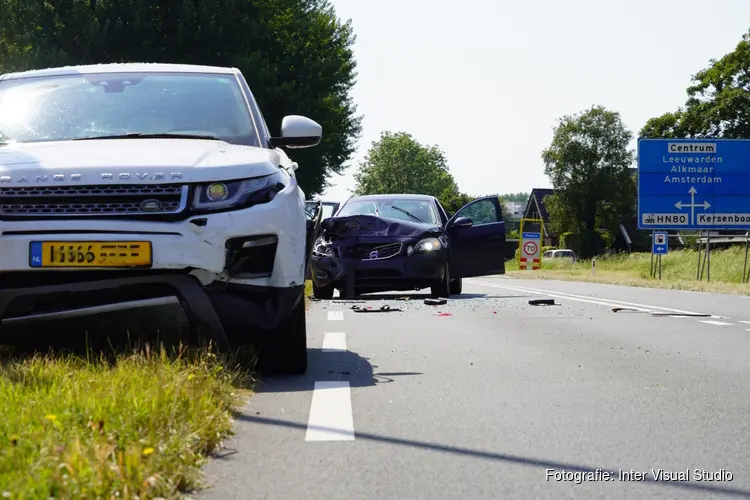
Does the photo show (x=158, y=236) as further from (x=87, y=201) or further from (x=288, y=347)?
(x=288, y=347)

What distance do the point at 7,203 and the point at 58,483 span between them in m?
2.98

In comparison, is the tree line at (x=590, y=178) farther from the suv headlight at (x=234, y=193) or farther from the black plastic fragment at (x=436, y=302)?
the suv headlight at (x=234, y=193)

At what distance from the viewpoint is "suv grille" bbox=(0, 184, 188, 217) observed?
573cm

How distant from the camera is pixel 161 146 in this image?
6.36m

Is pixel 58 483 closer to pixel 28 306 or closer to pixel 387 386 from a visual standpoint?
pixel 28 306

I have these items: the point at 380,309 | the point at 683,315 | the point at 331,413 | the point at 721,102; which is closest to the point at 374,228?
the point at 380,309

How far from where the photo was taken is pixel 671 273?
4247cm

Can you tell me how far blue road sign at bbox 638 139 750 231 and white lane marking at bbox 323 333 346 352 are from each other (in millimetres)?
22788

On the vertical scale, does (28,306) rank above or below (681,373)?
above

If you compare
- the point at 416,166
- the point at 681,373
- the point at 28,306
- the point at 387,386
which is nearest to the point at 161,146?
the point at 28,306

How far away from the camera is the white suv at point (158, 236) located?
5641 mm

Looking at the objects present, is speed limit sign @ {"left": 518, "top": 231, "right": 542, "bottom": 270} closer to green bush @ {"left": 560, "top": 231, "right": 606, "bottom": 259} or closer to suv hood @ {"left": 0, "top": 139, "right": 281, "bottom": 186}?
suv hood @ {"left": 0, "top": 139, "right": 281, "bottom": 186}

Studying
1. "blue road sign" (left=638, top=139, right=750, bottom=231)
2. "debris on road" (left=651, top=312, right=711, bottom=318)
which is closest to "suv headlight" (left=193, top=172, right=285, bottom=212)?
"debris on road" (left=651, top=312, right=711, bottom=318)

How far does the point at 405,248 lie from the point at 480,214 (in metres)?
1.39
